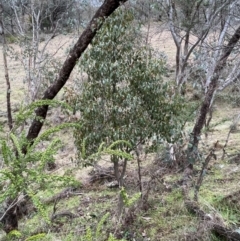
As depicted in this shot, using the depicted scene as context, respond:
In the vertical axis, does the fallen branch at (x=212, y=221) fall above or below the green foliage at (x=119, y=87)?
below

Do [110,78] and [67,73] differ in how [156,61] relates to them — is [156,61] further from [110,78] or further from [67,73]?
[67,73]

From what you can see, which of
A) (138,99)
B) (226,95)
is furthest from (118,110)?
(226,95)

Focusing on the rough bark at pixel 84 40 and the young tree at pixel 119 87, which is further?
the young tree at pixel 119 87

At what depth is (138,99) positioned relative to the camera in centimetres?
533

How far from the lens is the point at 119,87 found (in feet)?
17.6

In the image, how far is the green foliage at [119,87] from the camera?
206 inches

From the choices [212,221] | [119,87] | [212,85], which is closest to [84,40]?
[119,87]

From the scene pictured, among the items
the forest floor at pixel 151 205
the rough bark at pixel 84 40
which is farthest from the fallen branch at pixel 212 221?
the rough bark at pixel 84 40

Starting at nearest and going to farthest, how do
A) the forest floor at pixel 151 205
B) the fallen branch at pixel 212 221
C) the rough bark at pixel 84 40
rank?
the fallen branch at pixel 212 221 → the rough bark at pixel 84 40 → the forest floor at pixel 151 205

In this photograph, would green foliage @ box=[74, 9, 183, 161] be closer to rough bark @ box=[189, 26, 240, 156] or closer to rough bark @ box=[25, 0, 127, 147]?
rough bark @ box=[25, 0, 127, 147]

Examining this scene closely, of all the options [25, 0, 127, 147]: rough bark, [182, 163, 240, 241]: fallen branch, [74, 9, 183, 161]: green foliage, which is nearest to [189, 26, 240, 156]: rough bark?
[74, 9, 183, 161]: green foliage

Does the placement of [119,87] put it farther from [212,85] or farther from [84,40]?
[212,85]

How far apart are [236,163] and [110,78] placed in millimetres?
4438

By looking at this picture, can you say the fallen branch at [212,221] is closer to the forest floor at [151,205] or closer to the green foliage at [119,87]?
the forest floor at [151,205]
